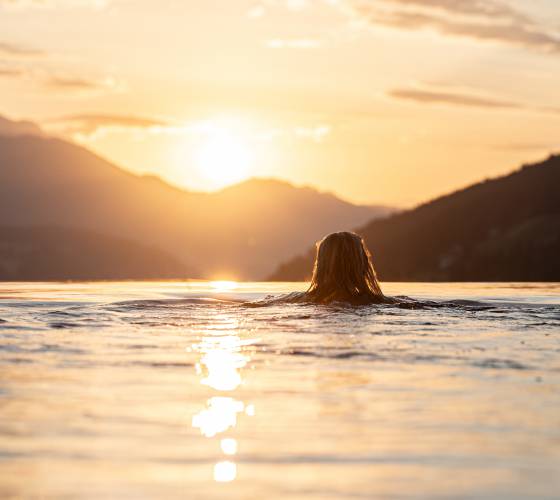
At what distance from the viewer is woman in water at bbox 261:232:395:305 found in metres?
15.5

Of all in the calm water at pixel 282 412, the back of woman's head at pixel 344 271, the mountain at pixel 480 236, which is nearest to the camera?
the calm water at pixel 282 412

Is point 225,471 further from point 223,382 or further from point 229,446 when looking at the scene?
point 223,382

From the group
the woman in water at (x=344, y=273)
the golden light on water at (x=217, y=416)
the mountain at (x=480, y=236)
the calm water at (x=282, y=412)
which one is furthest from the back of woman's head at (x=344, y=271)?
the mountain at (x=480, y=236)

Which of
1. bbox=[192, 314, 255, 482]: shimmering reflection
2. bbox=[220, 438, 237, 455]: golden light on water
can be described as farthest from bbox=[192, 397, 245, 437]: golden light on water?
bbox=[220, 438, 237, 455]: golden light on water

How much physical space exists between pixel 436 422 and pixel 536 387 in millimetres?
1912

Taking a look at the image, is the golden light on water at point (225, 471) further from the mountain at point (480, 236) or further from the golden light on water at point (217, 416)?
the mountain at point (480, 236)

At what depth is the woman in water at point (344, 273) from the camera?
15.5 metres

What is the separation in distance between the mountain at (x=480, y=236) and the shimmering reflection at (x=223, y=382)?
447ft

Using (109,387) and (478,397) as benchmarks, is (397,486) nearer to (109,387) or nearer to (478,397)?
(478,397)

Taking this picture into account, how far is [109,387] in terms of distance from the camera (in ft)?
25.6

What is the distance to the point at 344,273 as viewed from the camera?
625 inches

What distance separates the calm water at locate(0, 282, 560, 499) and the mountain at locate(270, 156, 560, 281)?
137 metres

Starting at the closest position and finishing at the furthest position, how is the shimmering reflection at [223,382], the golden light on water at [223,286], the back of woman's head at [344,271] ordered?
the shimmering reflection at [223,382] → the back of woman's head at [344,271] → the golden light on water at [223,286]

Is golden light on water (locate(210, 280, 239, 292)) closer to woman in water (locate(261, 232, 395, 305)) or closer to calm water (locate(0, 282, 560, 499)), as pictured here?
woman in water (locate(261, 232, 395, 305))
